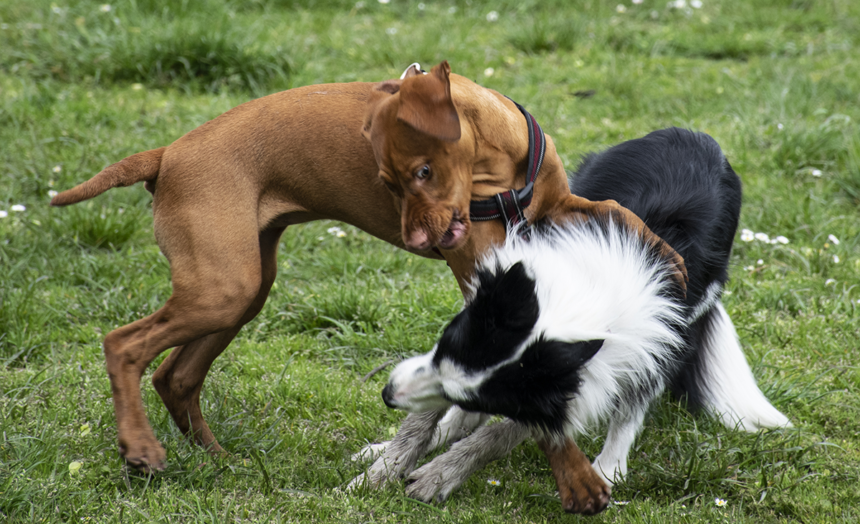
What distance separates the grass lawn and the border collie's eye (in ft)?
3.63

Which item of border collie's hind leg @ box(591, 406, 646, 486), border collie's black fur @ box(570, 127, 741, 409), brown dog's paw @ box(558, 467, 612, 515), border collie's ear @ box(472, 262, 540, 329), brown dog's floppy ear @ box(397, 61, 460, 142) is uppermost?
brown dog's floppy ear @ box(397, 61, 460, 142)

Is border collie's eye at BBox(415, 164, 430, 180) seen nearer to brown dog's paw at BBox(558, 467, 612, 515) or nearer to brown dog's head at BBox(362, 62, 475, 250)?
brown dog's head at BBox(362, 62, 475, 250)

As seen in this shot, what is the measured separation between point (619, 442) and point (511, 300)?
2.99 feet

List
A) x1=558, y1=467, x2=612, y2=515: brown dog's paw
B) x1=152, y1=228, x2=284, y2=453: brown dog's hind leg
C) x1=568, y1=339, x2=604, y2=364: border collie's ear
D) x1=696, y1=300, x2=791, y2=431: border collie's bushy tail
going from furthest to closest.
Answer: x1=696, y1=300, x2=791, y2=431: border collie's bushy tail, x1=152, y1=228, x2=284, y2=453: brown dog's hind leg, x1=558, y1=467, x2=612, y2=515: brown dog's paw, x1=568, y1=339, x2=604, y2=364: border collie's ear

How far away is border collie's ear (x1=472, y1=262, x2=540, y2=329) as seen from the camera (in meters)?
2.29

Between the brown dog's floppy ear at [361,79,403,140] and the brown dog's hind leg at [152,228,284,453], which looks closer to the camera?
the brown dog's floppy ear at [361,79,403,140]

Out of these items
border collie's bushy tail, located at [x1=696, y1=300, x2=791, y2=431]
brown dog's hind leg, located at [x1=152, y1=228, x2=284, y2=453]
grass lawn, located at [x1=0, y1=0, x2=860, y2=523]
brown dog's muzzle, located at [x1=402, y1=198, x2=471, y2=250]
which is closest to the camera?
brown dog's muzzle, located at [x1=402, y1=198, x2=471, y2=250]

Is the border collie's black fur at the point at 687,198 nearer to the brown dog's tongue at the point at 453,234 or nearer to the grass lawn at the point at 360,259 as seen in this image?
the grass lawn at the point at 360,259

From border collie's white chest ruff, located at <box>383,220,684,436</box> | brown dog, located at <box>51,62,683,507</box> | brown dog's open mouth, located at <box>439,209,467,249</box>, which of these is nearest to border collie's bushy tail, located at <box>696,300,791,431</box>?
border collie's white chest ruff, located at <box>383,220,684,436</box>

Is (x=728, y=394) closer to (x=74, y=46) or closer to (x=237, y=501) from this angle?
(x=237, y=501)

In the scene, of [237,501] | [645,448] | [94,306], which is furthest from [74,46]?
[645,448]

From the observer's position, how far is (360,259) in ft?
14.0

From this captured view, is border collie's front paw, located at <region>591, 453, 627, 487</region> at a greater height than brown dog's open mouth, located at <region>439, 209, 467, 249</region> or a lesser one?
lesser

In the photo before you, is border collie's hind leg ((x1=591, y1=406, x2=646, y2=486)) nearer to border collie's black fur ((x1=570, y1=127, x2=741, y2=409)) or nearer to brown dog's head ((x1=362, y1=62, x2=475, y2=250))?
border collie's black fur ((x1=570, y1=127, x2=741, y2=409))
